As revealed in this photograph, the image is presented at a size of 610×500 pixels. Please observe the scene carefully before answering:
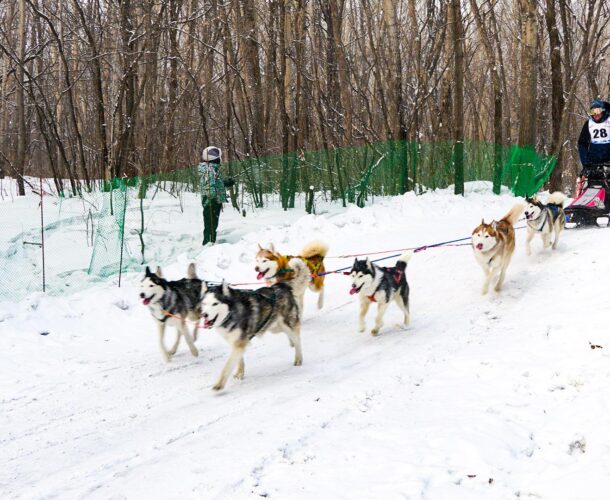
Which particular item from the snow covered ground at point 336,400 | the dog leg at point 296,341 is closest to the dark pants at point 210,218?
the snow covered ground at point 336,400

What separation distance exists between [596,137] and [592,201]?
1.28 metres

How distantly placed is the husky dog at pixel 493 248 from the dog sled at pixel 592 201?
115 inches

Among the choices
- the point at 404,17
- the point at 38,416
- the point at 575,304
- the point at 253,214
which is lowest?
the point at 38,416

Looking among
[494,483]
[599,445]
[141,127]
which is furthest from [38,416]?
[141,127]

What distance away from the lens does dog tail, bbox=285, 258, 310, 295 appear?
647 cm

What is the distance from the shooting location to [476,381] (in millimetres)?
4621

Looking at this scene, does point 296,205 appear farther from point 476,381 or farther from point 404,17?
point 404,17

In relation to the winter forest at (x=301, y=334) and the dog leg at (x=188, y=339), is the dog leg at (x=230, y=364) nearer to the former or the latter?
the winter forest at (x=301, y=334)

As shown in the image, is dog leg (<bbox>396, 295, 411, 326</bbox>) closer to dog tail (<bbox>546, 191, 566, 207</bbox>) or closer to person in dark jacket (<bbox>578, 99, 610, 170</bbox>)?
dog tail (<bbox>546, 191, 566, 207</bbox>)

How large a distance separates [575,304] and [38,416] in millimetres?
5659

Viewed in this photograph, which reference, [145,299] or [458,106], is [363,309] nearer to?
[145,299]

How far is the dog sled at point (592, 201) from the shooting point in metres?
9.67

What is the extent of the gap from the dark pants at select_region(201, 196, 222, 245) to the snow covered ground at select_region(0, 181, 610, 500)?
248 cm

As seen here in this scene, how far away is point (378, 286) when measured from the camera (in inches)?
243
